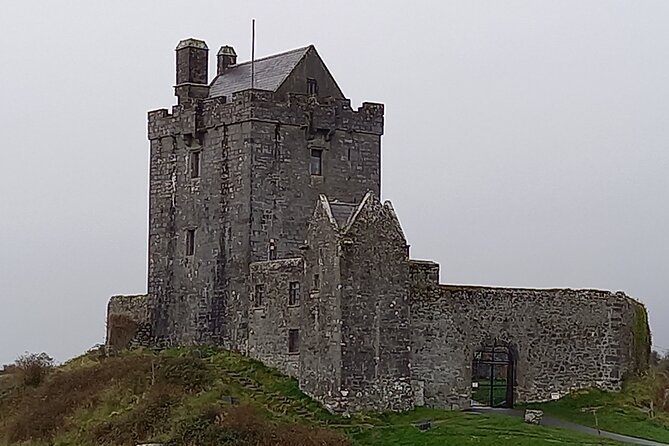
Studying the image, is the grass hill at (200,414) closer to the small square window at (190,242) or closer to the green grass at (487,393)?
the green grass at (487,393)

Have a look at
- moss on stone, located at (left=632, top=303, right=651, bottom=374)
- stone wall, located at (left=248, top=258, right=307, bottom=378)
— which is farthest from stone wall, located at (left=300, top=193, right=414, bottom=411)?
moss on stone, located at (left=632, top=303, right=651, bottom=374)

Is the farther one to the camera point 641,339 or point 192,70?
point 192,70

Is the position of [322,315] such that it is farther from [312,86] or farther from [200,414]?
[312,86]

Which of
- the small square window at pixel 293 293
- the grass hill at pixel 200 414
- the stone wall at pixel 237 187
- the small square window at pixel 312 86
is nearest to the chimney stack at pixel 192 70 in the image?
the stone wall at pixel 237 187

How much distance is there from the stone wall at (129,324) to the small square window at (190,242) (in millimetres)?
3839

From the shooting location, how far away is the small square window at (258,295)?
5119cm

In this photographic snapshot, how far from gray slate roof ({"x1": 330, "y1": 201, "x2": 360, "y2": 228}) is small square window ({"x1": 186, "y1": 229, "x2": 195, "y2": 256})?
9146 mm

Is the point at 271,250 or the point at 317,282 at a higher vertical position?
the point at 271,250

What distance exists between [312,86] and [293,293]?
9.14 m

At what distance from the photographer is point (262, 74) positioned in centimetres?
5572

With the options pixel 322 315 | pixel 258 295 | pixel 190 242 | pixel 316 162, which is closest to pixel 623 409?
pixel 322 315

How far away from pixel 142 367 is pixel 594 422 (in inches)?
571

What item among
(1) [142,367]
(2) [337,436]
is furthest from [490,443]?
(1) [142,367]

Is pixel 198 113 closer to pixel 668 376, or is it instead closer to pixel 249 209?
pixel 249 209
